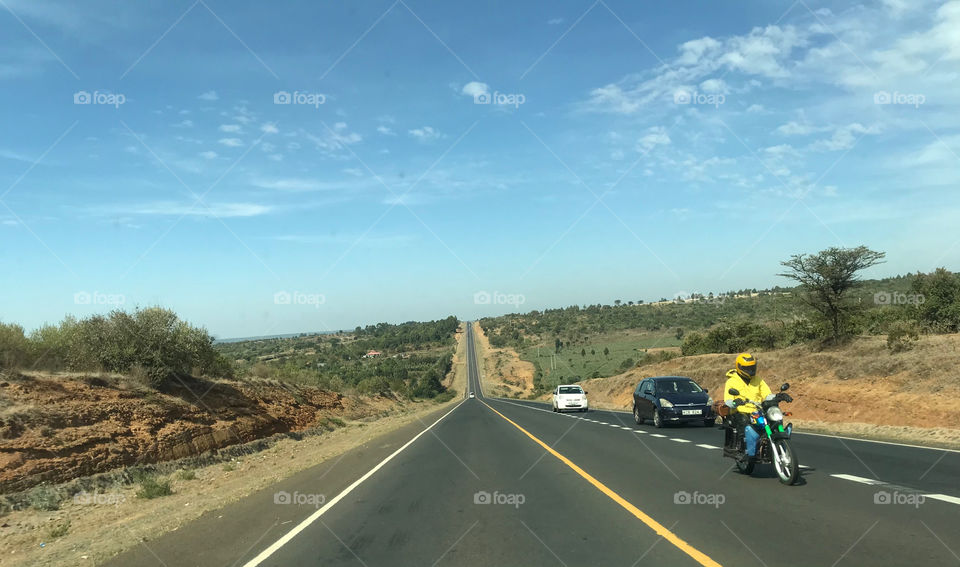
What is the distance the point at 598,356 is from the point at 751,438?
85.1 m

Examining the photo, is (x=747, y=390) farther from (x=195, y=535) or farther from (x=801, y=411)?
(x=801, y=411)

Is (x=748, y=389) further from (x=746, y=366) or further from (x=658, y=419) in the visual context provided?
(x=658, y=419)

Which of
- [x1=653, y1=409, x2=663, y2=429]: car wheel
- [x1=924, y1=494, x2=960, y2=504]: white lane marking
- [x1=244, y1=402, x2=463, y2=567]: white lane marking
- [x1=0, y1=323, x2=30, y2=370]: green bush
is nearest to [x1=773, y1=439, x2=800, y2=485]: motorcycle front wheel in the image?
[x1=924, y1=494, x2=960, y2=504]: white lane marking

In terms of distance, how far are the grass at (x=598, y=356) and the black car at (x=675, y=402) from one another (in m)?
47.0

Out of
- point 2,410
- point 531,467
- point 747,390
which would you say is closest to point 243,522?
point 531,467

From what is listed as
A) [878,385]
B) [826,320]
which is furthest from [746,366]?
[826,320]

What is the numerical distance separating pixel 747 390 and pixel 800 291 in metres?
24.4

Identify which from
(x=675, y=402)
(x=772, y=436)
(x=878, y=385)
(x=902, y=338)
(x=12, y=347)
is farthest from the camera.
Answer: (x=902, y=338)

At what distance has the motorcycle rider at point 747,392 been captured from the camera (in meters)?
9.87

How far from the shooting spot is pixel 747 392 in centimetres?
1001

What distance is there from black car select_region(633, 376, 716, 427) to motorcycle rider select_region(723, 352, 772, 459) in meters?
11.1

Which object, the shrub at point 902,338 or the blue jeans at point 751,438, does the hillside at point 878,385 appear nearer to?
the shrub at point 902,338

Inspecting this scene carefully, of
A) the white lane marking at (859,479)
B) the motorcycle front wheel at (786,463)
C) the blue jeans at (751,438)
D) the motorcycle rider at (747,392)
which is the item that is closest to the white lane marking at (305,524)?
the motorcycle rider at (747,392)

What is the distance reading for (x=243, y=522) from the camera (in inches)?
351
